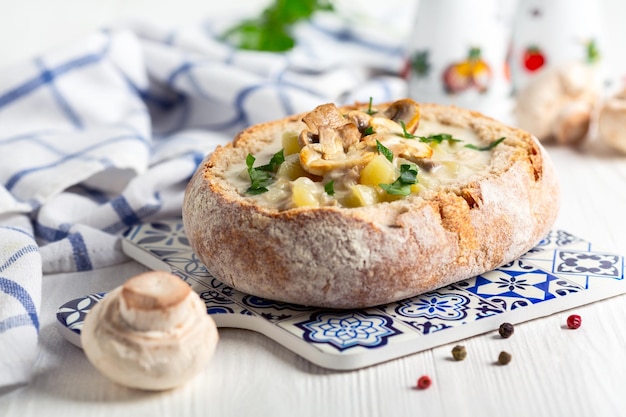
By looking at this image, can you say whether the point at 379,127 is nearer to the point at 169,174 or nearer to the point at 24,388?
the point at 169,174

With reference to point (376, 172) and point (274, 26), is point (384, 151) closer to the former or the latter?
point (376, 172)

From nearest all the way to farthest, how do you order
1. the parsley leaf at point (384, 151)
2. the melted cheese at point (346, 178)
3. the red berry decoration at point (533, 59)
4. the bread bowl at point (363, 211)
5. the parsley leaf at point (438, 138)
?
1. the bread bowl at point (363, 211)
2. the melted cheese at point (346, 178)
3. the parsley leaf at point (384, 151)
4. the parsley leaf at point (438, 138)
5. the red berry decoration at point (533, 59)

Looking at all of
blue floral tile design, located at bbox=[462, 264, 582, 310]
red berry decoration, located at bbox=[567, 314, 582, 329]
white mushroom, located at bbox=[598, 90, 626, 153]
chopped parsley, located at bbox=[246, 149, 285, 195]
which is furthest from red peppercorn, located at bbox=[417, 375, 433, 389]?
white mushroom, located at bbox=[598, 90, 626, 153]

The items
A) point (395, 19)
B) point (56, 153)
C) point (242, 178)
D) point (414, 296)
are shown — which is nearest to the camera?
point (414, 296)

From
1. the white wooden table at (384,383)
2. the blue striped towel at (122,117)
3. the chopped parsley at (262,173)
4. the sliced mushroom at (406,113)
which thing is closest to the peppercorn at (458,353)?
the white wooden table at (384,383)

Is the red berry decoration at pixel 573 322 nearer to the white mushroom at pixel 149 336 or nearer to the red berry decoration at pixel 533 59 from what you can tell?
the white mushroom at pixel 149 336

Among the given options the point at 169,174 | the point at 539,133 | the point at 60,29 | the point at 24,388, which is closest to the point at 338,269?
the point at 24,388
